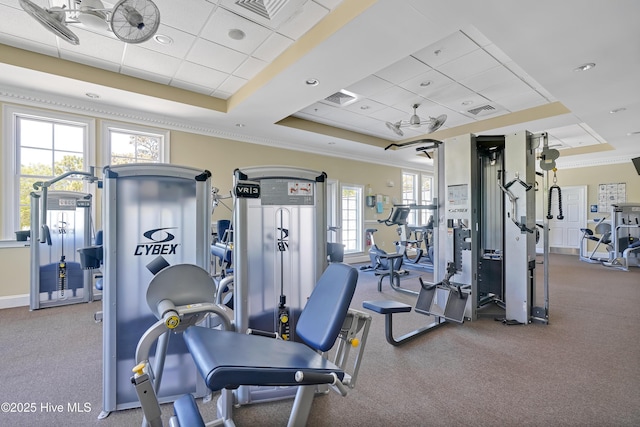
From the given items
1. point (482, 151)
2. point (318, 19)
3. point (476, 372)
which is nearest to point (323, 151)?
point (482, 151)

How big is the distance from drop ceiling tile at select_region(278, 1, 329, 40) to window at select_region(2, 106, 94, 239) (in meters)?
3.39

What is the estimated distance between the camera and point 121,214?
6.22 feet

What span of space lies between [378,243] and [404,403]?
21.2 ft

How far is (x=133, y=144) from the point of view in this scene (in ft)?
16.0

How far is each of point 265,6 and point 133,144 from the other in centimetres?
348

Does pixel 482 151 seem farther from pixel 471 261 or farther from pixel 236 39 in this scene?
pixel 236 39

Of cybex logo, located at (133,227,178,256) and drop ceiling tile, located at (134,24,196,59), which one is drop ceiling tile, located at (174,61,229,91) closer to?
drop ceiling tile, located at (134,24,196,59)

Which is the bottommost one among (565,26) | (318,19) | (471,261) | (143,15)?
(471,261)

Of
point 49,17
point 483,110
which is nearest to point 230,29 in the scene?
point 49,17

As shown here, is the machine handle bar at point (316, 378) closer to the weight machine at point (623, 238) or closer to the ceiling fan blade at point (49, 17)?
the ceiling fan blade at point (49, 17)

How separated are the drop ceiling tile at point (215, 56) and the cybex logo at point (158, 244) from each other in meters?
2.26

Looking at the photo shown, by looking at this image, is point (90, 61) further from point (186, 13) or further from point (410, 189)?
point (410, 189)

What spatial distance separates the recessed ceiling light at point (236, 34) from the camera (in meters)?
3.01

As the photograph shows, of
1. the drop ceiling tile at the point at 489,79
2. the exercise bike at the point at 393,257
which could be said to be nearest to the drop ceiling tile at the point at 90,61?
the exercise bike at the point at 393,257
